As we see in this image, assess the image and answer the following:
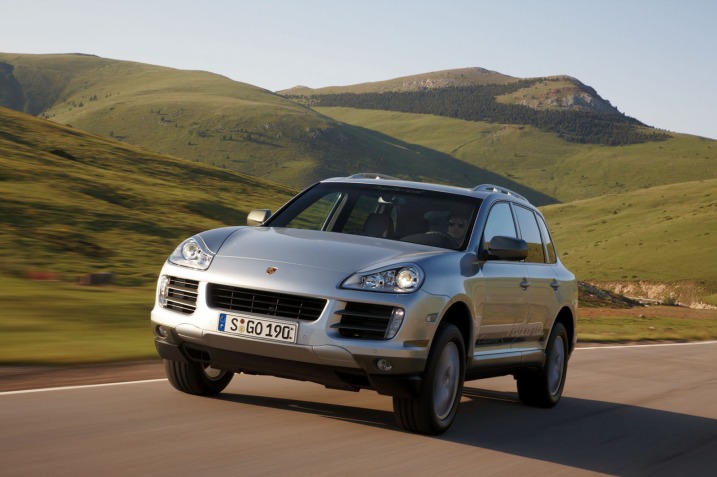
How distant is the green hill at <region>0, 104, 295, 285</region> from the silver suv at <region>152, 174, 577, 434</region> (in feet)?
44.8

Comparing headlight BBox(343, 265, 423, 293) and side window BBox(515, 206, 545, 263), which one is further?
side window BBox(515, 206, 545, 263)

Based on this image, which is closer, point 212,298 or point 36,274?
point 212,298

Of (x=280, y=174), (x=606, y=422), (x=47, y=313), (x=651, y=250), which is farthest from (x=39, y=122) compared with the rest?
(x=280, y=174)

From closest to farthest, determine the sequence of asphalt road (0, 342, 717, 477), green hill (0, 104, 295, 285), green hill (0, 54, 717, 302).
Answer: asphalt road (0, 342, 717, 477) < green hill (0, 104, 295, 285) < green hill (0, 54, 717, 302)

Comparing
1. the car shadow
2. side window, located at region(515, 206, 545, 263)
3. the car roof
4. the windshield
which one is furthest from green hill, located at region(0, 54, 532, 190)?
the windshield

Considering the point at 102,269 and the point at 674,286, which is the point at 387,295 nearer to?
the point at 102,269

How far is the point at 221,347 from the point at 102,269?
18.9m

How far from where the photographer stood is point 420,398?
7.31 metres

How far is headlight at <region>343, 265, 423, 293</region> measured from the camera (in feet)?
23.3

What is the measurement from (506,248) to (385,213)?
3.22 feet

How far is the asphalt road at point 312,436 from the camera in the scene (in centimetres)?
620

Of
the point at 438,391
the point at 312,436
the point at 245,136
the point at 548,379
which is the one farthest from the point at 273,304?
the point at 245,136

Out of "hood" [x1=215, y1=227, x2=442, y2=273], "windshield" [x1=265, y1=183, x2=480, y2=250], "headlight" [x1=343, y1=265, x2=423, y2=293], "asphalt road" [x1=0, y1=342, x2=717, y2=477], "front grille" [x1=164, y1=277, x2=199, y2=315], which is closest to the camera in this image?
"asphalt road" [x1=0, y1=342, x2=717, y2=477]

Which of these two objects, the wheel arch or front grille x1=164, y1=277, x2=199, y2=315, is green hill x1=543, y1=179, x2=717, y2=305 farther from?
front grille x1=164, y1=277, x2=199, y2=315
